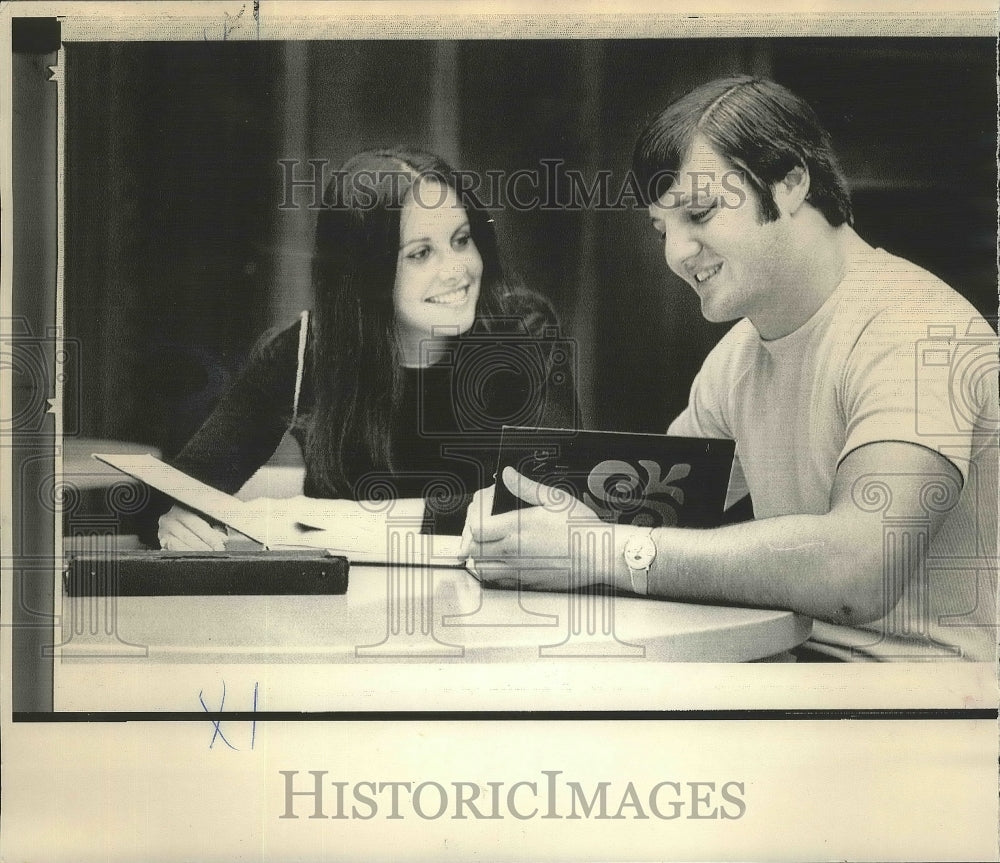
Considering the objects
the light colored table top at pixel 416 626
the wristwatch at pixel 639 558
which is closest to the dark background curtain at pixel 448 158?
the wristwatch at pixel 639 558

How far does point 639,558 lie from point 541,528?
22cm

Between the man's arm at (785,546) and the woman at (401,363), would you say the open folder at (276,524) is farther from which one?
the man's arm at (785,546)

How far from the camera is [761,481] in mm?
1983

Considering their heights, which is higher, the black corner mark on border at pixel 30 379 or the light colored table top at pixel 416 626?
the black corner mark on border at pixel 30 379

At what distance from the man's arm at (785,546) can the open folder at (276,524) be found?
0.50 feet

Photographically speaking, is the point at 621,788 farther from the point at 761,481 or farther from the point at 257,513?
Result: the point at 257,513

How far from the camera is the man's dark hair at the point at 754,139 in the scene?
1.99 metres

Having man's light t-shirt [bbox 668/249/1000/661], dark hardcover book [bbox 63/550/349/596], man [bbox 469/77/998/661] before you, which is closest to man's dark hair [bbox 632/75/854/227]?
man [bbox 469/77/998/661]

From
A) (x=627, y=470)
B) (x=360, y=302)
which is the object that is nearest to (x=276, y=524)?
(x=360, y=302)

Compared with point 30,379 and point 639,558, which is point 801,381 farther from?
point 30,379

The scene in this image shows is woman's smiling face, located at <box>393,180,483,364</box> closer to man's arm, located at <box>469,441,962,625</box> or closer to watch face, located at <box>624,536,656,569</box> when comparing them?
man's arm, located at <box>469,441,962,625</box>

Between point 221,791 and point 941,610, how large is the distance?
5.37ft

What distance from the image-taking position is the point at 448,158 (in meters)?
2.00

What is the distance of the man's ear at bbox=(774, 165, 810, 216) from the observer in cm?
199
